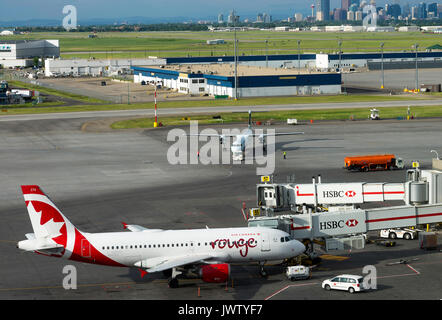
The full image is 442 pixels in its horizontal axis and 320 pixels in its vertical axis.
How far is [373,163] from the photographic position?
97.2 metres

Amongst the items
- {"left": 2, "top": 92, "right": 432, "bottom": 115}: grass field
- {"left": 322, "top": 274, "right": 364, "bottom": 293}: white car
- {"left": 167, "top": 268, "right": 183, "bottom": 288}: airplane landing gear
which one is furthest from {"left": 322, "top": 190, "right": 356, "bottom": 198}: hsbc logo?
{"left": 2, "top": 92, "right": 432, "bottom": 115}: grass field

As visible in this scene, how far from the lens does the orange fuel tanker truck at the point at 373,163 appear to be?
96.3m

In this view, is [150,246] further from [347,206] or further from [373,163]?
[373,163]

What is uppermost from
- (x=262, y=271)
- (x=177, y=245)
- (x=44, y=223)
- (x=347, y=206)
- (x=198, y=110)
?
(x=198, y=110)

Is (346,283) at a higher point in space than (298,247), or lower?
lower

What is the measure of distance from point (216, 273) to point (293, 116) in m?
108

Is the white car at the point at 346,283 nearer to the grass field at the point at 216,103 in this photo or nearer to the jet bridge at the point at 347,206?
the jet bridge at the point at 347,206

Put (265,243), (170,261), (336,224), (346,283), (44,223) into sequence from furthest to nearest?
(336,224)
(265,243)
(170,261)
(44,223)
(346,283)

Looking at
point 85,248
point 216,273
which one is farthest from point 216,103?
point 216,273

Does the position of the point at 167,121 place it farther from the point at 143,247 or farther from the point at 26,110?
the point at 143,247

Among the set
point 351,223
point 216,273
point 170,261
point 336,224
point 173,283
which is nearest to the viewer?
point 216,273

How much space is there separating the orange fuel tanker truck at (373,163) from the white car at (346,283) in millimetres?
47203

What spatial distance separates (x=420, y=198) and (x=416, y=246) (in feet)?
14.7

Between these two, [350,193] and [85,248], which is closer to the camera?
[85,248]
